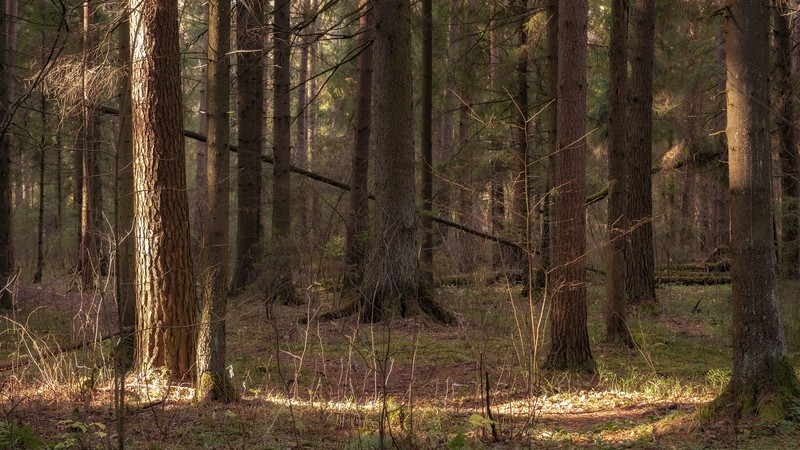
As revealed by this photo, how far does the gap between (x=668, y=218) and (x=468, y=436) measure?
15.7m

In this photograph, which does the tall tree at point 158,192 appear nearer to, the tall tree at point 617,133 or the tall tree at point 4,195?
the tall tree at point 617,133

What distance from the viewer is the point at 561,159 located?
807 centimetres

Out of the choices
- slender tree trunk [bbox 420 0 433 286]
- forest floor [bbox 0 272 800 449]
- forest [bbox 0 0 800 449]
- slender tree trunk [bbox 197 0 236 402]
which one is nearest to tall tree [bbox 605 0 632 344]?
forest [bbox 0 0 800 449]

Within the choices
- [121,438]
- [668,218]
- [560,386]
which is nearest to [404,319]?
[560,386]

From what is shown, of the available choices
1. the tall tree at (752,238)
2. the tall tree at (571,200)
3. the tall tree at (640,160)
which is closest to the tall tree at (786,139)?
the tall tree at (640,160)

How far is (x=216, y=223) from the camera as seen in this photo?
6.31 metres

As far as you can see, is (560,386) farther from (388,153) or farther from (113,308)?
(113,308)

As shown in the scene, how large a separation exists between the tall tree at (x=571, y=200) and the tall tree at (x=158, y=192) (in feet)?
13.2

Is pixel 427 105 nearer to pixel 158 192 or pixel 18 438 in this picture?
pixel 158 192

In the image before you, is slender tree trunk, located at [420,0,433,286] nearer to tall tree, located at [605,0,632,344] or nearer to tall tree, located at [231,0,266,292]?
tall tree, located at [231,0,266,292]

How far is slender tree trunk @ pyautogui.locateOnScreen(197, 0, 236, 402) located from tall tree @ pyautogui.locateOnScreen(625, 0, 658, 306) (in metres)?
8.64

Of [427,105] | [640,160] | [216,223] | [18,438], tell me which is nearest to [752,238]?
[216,223]

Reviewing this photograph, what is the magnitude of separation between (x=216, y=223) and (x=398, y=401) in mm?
2519

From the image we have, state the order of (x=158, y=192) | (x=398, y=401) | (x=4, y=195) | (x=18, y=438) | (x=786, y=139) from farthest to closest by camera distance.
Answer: (x=786, y=139) < (x=4, y=195) < (x=398, y=401) < (x=158, y=192) < (x=18, y=438)
